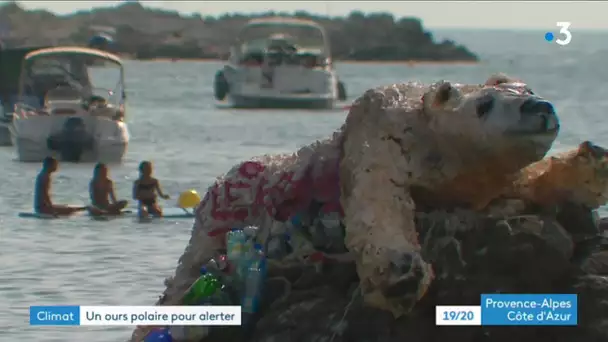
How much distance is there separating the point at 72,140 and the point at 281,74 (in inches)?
932

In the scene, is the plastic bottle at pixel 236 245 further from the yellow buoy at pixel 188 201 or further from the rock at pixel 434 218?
the yellow buoy at pixel 188 201

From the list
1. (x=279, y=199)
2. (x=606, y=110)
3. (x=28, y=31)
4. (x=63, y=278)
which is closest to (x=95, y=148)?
(x=63, y=278)

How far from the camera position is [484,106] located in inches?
311

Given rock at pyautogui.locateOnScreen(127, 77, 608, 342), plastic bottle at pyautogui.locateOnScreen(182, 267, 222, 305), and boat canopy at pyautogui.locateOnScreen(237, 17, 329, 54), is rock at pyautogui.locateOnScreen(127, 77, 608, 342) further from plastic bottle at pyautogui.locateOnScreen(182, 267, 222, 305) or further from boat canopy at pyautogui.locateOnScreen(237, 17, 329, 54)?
boat canopy at pyautogui.locateOnScreen(237, 17, 329, 54)

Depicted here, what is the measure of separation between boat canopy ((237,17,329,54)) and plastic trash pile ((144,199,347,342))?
4460 centimetres

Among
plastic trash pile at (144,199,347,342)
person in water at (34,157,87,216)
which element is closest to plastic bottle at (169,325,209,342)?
plastic trash pile at (144,199,347,342)

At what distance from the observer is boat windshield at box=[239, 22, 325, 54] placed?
55366 mm

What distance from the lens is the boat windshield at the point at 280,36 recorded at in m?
55.4

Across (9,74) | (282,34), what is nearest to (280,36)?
(282,34)

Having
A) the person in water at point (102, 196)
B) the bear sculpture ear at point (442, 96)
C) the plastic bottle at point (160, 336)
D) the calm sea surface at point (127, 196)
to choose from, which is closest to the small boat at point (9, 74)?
the calm sea surface at point (127, 196)

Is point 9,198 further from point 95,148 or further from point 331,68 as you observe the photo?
point 331,68

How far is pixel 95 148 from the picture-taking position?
31078 millimetres

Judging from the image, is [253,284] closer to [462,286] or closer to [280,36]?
[462,286]

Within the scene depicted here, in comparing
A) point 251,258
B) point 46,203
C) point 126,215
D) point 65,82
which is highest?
point 65,82
